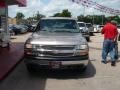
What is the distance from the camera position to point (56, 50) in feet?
30.1

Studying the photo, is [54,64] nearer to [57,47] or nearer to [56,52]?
[56,52]

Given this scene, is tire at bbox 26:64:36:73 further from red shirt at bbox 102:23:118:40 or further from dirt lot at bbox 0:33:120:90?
red shirt at bbox 102:23:118:40

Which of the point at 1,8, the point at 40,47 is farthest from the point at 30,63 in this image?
the point at 1,8

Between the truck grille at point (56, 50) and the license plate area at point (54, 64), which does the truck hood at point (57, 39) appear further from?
the license plate area at point (54, 64)

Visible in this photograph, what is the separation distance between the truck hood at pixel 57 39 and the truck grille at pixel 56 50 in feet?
0.38

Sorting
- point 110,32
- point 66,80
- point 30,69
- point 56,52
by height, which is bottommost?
point 66,80

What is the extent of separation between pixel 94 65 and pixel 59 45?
10.4ft

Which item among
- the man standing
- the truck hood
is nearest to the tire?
the truck hood

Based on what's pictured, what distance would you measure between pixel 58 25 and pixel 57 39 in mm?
1894

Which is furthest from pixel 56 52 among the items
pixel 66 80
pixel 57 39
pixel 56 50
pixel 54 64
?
pixel 66 80

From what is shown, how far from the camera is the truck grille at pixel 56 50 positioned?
917 cm

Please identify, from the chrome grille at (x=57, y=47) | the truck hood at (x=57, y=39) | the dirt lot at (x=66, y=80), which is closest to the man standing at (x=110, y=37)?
the dirt lot at (x=66, y=80)

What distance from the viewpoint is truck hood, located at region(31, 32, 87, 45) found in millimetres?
9281

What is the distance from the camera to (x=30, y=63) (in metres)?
9.39
